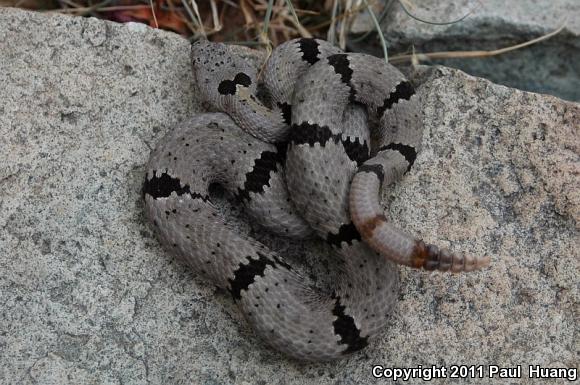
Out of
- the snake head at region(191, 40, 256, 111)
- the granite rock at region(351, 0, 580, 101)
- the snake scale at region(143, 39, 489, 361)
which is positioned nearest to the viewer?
the snake scale at region(143, 39, 489, 361)

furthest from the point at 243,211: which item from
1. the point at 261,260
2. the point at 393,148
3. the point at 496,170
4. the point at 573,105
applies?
the point at 573,105

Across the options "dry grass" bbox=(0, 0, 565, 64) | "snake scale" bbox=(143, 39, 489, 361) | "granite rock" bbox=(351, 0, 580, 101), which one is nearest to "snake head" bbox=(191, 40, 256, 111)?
"snake scale" bbox=(143, 39, 489, 361)

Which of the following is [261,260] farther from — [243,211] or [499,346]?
[499,346]

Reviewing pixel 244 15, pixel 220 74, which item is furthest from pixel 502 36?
pixel 220 74

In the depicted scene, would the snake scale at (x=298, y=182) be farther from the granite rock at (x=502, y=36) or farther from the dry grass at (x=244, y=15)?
the granite rock at (x=502, y=36)

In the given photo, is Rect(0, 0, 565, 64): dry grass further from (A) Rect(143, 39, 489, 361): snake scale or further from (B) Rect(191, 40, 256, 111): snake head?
(A) Rect(143, 39, 489, 361): snake scale

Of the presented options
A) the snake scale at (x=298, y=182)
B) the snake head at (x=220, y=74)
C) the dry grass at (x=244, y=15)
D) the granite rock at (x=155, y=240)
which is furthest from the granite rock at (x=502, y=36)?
the snake head at (x=220, y=74)
